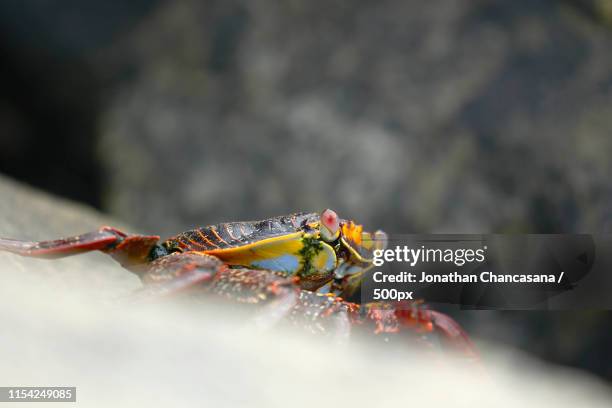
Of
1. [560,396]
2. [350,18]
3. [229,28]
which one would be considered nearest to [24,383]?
[560,396]

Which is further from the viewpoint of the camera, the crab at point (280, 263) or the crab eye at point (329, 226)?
the crab eye at point (329, 226)

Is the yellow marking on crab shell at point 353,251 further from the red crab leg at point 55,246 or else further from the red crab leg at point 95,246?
the red crab leg at point 55,246

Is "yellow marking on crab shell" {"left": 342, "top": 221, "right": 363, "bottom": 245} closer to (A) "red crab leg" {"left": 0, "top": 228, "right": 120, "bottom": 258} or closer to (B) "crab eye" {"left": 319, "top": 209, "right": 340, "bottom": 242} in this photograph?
(B) "crab eye" {"left": 319, "top": 209, "right": 340, "bottom": 242}

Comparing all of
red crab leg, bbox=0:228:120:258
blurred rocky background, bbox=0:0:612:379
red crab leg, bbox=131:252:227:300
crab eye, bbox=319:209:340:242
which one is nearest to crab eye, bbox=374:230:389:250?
crab eye, bbox=319:209:340:242

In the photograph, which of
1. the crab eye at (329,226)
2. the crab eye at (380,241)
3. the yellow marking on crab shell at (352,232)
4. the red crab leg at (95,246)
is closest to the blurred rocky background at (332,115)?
the crab eye at (380,241)

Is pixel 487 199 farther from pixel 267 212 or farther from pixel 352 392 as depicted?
pixel 352 392

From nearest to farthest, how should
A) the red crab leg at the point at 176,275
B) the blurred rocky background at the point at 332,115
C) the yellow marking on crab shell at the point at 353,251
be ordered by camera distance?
1. the red crab leg at the point at 176,275
2. the yellow marking on crab shell at the point at 353,251
3. the blurred rocky background at the point at 332,115

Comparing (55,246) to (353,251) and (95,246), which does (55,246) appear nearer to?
(95,246)
